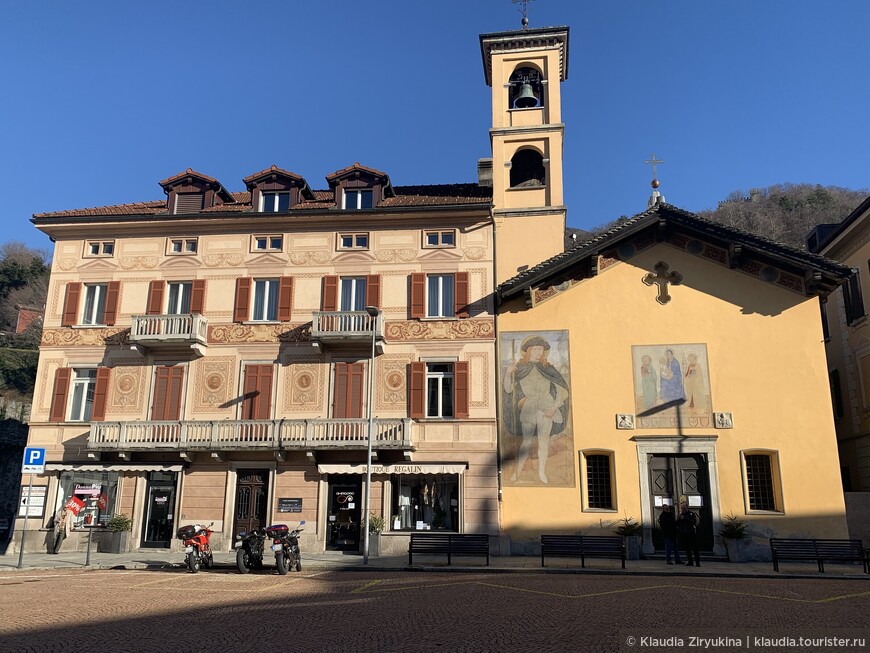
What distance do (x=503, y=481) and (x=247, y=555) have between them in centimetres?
920

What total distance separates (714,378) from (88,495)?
884 inches

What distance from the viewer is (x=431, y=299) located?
84.7 ft

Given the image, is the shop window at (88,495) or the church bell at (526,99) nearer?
the shop window at (88,495)

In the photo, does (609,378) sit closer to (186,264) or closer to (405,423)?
(405,423)

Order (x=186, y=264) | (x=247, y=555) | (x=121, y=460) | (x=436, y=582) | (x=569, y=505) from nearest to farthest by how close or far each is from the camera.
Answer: (x=436, y=582) < (x=247, y=555) < (x=569, y=505) < (x=121, y=460) < (x=186, y=264)

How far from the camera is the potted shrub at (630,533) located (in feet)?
69.3

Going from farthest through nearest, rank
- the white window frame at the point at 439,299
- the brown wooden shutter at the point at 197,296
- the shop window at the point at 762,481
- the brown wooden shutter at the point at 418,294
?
1. the brown wooden shutter at the point at 197,296
2. the white window frame at the point at 439,299
3. the brown wooden shutter at the point at 418,294
4. the shop window at the point at 762,481

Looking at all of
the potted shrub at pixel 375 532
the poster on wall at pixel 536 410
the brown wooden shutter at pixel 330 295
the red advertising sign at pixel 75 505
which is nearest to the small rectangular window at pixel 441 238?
the brown wooden shutter at pixel 330 295

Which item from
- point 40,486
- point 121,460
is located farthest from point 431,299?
point 40,486

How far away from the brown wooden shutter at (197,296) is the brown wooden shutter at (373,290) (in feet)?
21.1

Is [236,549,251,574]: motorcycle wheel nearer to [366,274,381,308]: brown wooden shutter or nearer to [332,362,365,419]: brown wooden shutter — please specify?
[332,362,365,419]: brown wooden shutter

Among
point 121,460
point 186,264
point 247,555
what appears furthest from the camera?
point 186,264

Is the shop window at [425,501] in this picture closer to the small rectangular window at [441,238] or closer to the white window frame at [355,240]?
the small rectangular window at [441,238]

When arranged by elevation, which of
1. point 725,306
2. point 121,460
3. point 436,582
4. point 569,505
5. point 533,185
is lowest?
point 436,582
